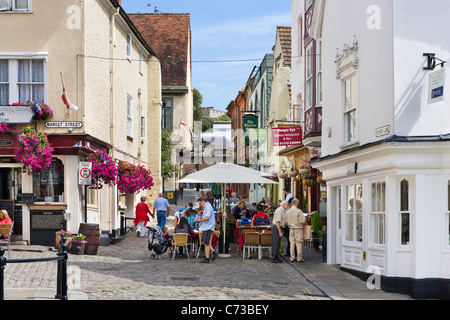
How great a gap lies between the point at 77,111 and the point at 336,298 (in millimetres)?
10920

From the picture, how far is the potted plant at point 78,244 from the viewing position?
59.0 feet

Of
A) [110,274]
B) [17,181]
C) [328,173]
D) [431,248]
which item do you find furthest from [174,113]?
[431,248]

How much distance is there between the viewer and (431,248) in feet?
40.2

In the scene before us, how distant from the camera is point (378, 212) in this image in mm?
13555

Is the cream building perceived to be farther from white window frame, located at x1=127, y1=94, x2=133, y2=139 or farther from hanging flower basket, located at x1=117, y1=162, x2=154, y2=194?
white window frame, located at x1=127, y1=94, x2=133, y2=139

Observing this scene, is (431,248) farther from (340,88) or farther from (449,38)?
(340,88)

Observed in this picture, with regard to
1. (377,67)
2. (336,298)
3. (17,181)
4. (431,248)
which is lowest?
(336,298)

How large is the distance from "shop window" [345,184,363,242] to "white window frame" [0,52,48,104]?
31.1 ft

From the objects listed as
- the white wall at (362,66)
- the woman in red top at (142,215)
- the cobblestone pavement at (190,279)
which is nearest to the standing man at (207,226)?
the cobblestone pavement at (190,279)

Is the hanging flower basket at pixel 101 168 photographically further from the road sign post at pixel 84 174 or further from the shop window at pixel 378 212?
the shop window at pixel 378 212

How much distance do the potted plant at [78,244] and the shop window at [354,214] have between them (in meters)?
7.27

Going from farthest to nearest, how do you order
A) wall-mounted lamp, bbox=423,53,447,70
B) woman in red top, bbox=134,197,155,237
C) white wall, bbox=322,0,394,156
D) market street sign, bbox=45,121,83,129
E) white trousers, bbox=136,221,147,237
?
white trousers, bbox=136,221,147,237, woman in red top, bbox=134,197,155,237, market street sign, bbox=45,121,83,129, white wall, bbox=322,0,394,156, wall-mounted lamp, bbox=423,53,447,70

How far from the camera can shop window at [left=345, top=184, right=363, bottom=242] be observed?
15.0 metres

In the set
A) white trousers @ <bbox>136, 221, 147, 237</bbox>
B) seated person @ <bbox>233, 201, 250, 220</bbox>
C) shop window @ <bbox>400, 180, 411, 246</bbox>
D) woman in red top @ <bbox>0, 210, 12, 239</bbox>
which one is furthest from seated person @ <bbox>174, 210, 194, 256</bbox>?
seated person @ <bbox>233, 201, 250, 220</bbox>
